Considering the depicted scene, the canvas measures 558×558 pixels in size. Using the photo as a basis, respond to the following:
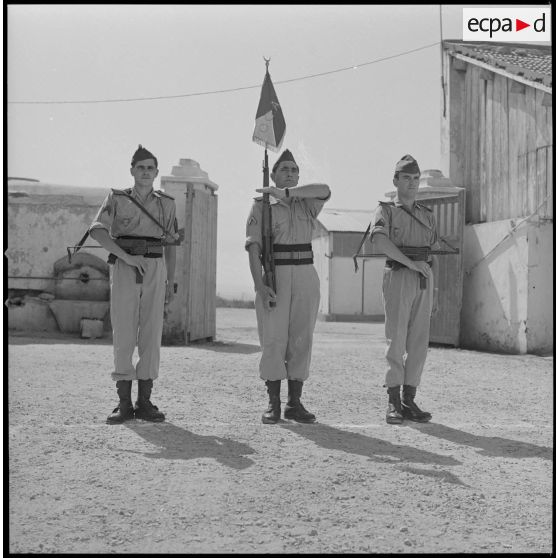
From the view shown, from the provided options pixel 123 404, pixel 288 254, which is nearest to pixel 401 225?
pixel 288 254

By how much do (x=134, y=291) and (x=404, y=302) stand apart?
1745mm

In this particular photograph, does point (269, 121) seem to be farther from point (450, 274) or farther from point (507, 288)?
point (450, 274)

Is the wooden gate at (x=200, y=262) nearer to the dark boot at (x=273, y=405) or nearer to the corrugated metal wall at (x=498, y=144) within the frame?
the corrugated metal wall at (x=498, y=144)

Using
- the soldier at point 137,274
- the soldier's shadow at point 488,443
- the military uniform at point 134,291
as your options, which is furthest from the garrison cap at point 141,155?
the soldier's shadow at point 488,443

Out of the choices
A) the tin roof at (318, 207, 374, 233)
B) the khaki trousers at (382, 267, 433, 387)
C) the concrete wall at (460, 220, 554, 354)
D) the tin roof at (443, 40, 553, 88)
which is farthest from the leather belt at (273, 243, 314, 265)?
the tin roof at (318, 207, 374, 233)

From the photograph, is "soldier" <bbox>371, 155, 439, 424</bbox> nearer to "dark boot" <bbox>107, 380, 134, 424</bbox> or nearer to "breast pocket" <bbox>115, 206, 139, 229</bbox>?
"breast pocket" <bbox>115, 206, 139, 229</bbox>

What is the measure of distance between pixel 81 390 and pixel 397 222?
289cm

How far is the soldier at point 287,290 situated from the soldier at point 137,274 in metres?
0.60

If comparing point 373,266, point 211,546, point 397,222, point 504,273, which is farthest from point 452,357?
point 373,266

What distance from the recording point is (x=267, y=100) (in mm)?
5129

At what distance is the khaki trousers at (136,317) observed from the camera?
4.63m

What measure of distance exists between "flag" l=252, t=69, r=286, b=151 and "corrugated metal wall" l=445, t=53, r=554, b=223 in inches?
201

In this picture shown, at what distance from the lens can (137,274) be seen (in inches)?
181

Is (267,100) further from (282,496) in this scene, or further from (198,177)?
(198,177)
